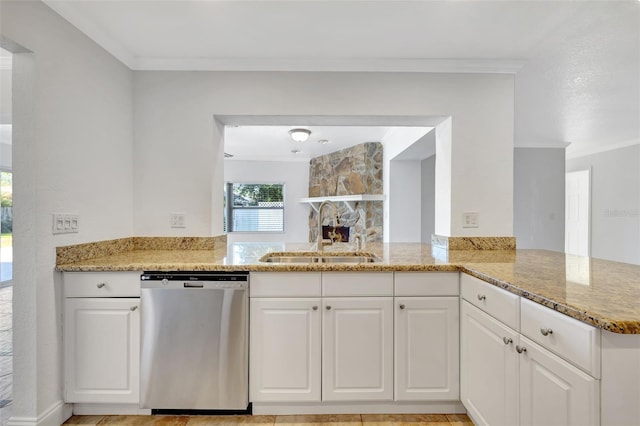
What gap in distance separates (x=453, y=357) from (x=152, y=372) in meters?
1.63

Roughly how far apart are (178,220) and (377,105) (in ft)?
5.52

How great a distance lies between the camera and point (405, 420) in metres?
1.81

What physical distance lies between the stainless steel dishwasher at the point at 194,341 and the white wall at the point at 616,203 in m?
6.09

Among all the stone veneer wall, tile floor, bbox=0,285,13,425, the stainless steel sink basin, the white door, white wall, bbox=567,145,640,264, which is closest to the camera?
tile floor, bbox=0,285,13,425

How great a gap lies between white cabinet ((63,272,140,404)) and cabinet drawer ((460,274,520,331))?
175cm

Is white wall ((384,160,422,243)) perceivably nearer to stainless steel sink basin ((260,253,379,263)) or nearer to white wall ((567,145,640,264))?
stainless steel sink basin ((260,253,379,263))

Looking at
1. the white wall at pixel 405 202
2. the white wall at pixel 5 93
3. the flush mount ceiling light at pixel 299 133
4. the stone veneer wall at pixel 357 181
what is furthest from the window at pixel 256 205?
the white wall at pixel 5 93

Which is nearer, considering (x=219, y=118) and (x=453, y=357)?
(x=453, y=357)

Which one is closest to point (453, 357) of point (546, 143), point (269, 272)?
point (269, 272)

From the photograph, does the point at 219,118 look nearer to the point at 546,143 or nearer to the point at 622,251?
the point at 546,143

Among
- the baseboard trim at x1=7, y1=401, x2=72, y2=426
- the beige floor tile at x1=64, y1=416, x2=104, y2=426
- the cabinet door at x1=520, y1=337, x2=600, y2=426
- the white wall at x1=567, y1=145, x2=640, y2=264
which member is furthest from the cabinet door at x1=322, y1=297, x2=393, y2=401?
the white wall at x1=567, y1=145, x2=640, y2=264

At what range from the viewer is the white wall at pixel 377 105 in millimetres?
2424

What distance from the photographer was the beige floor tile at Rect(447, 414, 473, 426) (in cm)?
179

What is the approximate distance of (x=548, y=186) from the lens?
550cm
